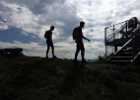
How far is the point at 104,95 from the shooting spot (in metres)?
12.5

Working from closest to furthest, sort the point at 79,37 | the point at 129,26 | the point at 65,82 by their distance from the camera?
1. the point at 65,82
2. the point at 79,37
3. the point at 129,26

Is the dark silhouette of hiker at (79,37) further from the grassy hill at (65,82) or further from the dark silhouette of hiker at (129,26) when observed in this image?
the dark silhouette of hiker at (129,26)

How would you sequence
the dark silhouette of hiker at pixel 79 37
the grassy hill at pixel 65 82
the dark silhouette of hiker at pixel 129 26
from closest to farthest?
1. the grassy hill at pixel 65 82
2. the dark silhouette of hiker at pixel 79 37
3. the dark silhouette of hiker at pixel 129 26

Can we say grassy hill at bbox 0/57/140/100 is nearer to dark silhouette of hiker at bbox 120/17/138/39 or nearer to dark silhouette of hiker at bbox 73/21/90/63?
dark silhouette of hiker at bbox 73/21/90/63

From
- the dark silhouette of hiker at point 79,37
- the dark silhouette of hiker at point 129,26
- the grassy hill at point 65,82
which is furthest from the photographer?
the dark silhouette of hiker at point 129,26

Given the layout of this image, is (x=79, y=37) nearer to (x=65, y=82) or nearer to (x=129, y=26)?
(x=65, y=82)

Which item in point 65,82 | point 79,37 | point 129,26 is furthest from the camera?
point 129,26

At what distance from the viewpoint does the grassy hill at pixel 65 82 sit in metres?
12.2

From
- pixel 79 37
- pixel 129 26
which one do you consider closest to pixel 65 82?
pixel 79 37

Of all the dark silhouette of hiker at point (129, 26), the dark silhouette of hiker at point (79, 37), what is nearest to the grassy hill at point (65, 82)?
the dark silhouette of hiker at point (79, 37)

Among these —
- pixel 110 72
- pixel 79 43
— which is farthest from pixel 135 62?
pixel 79 43

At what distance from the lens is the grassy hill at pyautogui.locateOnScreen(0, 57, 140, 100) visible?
12242 mm

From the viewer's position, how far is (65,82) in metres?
13.5

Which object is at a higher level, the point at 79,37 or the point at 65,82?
the point at 79,37
